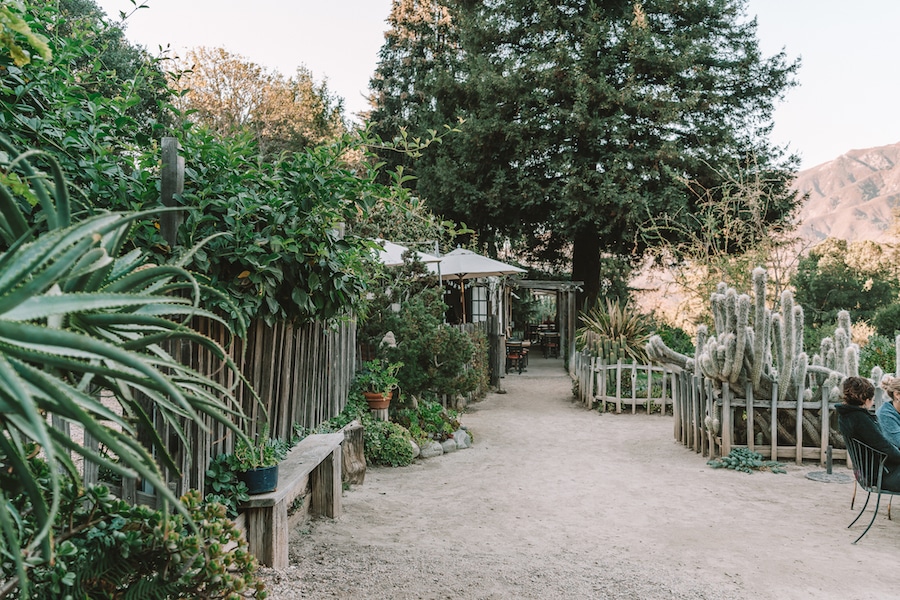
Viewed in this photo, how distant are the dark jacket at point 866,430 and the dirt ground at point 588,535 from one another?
60 centimetres

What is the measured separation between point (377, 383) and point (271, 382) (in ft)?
9.40

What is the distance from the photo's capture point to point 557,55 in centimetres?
1758

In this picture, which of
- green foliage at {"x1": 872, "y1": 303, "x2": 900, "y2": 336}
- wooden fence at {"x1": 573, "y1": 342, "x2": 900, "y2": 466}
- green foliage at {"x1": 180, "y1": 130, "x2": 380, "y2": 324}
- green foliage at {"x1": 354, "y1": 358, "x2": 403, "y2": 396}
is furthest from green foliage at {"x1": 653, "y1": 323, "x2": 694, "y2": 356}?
green foliage at {"x1": 180, "y1": 130, "x2": 380, "y2": 324}

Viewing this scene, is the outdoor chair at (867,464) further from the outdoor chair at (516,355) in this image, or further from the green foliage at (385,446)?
the outdoor chair at (516,355)

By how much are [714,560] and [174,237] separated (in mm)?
3780

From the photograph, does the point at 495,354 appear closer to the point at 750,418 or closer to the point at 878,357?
the point at 878,357

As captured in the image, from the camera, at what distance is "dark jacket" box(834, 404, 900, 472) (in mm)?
4734

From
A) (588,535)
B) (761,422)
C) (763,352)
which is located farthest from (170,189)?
(761,422)

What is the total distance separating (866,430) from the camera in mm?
4770

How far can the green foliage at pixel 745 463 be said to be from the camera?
6922 mm

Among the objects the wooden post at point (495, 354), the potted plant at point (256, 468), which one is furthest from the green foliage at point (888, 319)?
the potted plant at point (256, 468)

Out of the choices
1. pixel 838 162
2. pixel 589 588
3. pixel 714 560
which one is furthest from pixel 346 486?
pixel 838 162

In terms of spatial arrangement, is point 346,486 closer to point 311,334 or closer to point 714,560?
point 311,334

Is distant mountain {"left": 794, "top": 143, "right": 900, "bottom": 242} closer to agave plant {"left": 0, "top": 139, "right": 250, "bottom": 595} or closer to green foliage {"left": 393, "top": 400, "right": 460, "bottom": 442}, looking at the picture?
green foliage {"left": 393, "top": 400, "right": 460, "bottom": 442}
